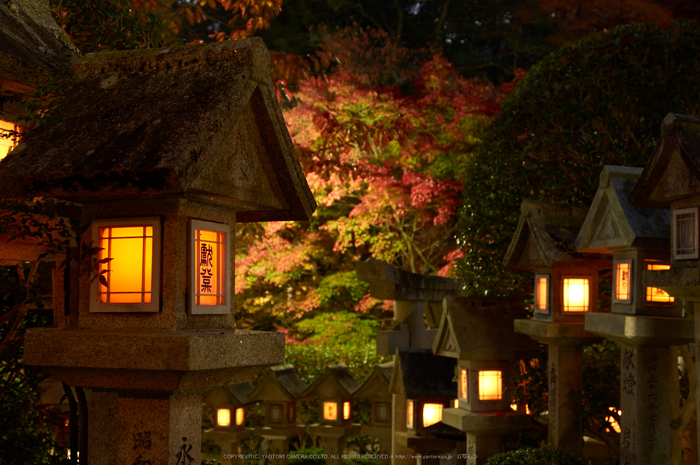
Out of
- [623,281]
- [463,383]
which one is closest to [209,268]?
[623,281]

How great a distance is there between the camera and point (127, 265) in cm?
378

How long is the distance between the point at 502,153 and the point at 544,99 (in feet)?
3.20

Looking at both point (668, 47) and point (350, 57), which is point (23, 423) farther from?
point (350, 57)

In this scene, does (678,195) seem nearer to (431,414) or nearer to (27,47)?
(27,47)

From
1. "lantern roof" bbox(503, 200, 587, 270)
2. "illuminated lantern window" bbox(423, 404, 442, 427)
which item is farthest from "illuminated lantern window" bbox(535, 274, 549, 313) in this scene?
"illuminated lantern window" bbox(423, 404, 442, 427)

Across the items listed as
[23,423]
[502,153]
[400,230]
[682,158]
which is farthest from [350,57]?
[23,423]

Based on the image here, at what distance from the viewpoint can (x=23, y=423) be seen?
5.00 m

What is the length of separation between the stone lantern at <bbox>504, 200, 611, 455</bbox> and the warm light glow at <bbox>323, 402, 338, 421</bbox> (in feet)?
15.1

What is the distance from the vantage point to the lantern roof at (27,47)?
4434mm

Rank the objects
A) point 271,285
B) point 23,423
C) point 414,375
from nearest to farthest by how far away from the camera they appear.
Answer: point 23,423 → point 414,375 → point 271,285

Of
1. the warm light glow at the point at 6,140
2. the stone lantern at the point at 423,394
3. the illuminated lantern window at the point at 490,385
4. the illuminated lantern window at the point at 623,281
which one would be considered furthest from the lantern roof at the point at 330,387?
the warm light glow at the point at 6,140

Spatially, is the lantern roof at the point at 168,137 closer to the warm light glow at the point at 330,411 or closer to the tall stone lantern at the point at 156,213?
the tall stone lantern at the point at 156,213

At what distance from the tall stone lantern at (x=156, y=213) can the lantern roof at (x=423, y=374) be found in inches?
277

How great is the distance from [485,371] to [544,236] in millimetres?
2206
